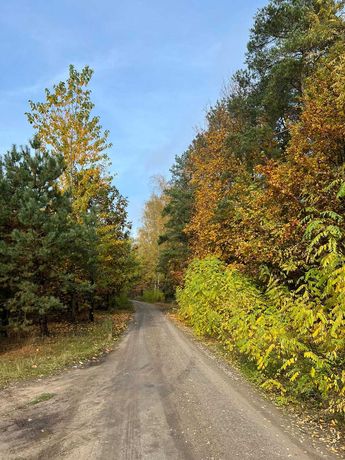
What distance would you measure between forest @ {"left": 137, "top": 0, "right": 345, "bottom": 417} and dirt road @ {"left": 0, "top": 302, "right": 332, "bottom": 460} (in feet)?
2.77

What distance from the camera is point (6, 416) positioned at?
623 cm

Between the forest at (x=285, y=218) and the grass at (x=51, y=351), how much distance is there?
4222 millimetres

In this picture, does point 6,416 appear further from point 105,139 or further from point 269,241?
point 105,139

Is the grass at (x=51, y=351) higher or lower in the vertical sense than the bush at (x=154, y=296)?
lower

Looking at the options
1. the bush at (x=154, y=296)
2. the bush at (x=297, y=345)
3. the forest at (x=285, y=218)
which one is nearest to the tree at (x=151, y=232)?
the bush at (x=154, y=296)

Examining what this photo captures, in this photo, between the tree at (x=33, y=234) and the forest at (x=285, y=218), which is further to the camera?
the tree at (x=33, y=234)

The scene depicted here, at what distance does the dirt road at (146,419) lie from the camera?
184 inches

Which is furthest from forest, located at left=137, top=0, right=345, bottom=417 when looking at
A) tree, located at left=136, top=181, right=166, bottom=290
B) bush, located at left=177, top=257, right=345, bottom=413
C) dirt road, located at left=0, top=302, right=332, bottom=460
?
tree, located at left=136, top=181, right=166, bottom=290

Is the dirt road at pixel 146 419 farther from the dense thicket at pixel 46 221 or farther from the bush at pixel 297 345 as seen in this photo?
the dense thicket at pixel 46 221

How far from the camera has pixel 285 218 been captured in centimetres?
1165

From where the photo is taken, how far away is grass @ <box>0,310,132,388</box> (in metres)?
9.68

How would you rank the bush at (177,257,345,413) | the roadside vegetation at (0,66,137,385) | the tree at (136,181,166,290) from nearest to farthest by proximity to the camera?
the bush at (177,257,345,413) < the roadside vegetation at (0,66,137,385) < the tree at (136,181,166,290)

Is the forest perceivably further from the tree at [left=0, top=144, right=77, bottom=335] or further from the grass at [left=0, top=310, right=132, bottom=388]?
the tree at [left=0, top=144, right=77, bottom=335]

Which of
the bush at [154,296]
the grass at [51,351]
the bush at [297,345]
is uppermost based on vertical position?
the bush at [154,296]
